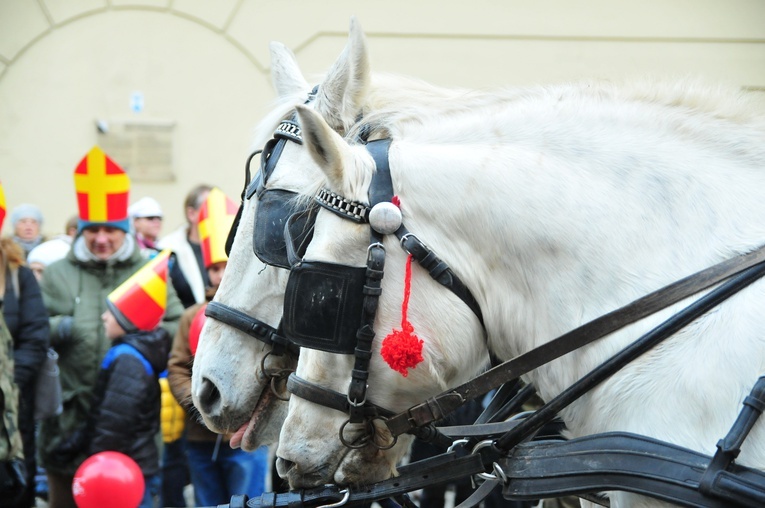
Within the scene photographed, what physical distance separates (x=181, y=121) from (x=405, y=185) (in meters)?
7.35

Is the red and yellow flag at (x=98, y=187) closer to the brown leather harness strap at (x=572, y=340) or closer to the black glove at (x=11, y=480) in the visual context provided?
the black glove at (x=11, y=480)

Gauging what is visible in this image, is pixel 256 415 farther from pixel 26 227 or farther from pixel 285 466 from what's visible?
pixel 26 227

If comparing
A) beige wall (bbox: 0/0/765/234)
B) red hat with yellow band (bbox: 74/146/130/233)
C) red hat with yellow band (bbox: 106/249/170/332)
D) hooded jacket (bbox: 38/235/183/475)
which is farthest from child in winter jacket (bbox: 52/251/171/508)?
beige wall (bbox: 0/0/765/234)

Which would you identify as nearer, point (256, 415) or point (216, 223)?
point (256, 415)

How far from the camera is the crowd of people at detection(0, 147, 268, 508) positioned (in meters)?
4.50

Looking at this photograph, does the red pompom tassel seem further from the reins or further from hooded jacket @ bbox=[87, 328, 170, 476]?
hooded jacket @ bbox=[87, 328, 170, 476]

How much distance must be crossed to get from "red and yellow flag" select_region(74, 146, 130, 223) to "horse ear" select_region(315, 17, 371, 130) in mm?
2489

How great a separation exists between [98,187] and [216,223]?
79cm

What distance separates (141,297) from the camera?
4.53m

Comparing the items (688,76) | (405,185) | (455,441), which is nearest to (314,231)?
(405,185)

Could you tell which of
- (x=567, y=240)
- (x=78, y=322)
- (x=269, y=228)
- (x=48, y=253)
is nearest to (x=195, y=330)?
(x=78, y=322)

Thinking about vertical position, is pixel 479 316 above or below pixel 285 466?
above

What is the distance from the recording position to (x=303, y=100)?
120 inches

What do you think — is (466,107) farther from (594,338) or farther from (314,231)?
(594,338)
